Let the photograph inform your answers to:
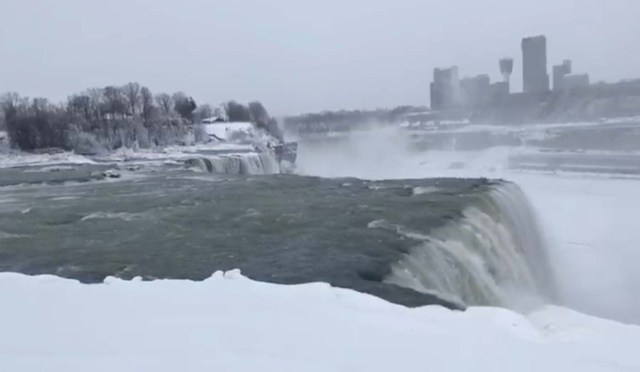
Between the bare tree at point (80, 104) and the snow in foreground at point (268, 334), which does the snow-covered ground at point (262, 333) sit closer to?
the snow in foreground at point (268, 334)

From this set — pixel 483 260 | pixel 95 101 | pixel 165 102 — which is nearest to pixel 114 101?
pixel 95 101

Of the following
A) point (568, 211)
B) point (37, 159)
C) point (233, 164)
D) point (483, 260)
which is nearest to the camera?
point (483, 260)

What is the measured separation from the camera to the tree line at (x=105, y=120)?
1788 inches

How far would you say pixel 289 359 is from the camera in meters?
3.60

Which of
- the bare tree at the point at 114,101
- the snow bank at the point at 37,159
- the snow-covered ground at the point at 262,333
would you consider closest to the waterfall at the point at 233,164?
the snow bank at the point at 37,159

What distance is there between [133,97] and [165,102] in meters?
6.56

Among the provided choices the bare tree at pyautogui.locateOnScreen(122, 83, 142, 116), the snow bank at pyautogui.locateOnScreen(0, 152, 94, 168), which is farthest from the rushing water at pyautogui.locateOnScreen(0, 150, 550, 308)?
the bare tree at pyautogui.locateOnScreen(122, 83, 142, 116)

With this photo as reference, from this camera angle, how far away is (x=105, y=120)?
54.5 m

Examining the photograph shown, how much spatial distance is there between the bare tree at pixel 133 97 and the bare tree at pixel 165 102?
11.0 feet

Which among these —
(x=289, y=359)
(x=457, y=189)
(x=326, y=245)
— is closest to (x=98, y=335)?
(x=289, y=359)

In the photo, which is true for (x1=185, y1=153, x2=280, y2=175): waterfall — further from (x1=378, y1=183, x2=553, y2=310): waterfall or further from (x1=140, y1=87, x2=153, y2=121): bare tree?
(x1=140, y1=87, x2=153, y2=121): bare tree

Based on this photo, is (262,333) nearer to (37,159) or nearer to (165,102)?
(37,159)

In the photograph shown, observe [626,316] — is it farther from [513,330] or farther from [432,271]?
[513,330]

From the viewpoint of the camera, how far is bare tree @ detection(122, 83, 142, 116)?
63906 millimetres
